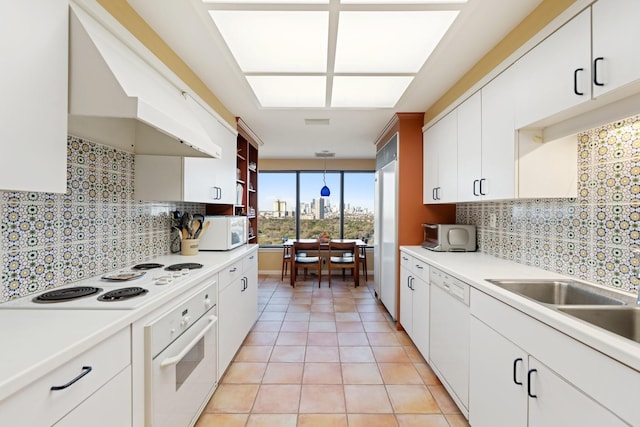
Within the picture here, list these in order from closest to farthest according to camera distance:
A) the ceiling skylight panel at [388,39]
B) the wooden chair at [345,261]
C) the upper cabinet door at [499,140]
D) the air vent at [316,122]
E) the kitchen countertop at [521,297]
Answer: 1. the kitchen countertop at [521,297]
2. the ceiling skylight panel at [388,39]
3. the upper cabinet door at [499,140]
4. the air vent at [316,122]
5. the wooden chair at [345,261]

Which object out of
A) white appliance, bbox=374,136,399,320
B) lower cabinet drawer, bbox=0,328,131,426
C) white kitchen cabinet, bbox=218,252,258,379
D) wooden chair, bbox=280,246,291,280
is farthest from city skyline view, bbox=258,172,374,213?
lower cabinet drawer, bbox=0,328,131,426

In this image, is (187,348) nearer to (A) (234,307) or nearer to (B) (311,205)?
(A) (234,307)

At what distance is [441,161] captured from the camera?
9.27ft

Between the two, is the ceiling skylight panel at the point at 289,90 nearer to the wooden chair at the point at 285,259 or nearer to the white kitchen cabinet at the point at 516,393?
the white kitchen cabinet at the point at 516,393

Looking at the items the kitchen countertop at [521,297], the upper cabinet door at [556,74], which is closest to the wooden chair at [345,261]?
the kitchen countertop at [521,297]

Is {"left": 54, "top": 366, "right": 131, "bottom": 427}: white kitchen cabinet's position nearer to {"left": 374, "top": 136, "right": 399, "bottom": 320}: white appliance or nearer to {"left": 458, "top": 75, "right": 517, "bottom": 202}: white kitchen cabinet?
{"left": 458, "top": 75, "right": 517, "bottom": 202}: white kitchen cabinet

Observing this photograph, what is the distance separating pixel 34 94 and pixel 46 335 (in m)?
0.80

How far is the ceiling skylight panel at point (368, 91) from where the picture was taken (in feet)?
8.16

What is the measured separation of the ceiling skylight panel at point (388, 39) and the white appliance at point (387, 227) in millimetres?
1352

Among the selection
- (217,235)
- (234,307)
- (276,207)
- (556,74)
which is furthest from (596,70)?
(276,207)

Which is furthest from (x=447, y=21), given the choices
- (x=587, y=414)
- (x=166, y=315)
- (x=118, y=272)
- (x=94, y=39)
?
(x=118, y=272)

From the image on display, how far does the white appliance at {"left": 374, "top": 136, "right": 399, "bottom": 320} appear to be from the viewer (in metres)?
3.42

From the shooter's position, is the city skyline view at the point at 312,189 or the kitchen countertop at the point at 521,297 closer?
the kitchen countertop at the point at 521,297

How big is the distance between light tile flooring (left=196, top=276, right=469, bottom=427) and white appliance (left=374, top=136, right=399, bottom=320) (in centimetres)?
39
